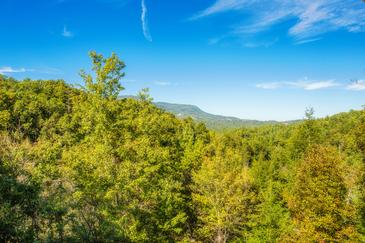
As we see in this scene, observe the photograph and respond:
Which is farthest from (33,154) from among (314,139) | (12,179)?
(314,139)

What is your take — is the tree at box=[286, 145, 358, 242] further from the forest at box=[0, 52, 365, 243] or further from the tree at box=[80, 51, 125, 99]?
the tree at box=[80, 51, 125, 99]

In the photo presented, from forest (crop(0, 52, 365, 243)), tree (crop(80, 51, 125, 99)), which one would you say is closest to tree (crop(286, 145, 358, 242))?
forest (crop(0, 52, 365, 243))

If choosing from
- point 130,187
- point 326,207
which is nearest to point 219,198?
point 326,207

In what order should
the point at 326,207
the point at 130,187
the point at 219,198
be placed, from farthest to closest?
the point at 219,198
the point at 326,207
the point at 130,187

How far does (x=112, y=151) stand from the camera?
1925cm

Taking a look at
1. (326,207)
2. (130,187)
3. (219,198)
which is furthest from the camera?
(219,198)

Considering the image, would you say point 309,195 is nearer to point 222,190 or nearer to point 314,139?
point 222,190

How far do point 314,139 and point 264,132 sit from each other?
416 ft

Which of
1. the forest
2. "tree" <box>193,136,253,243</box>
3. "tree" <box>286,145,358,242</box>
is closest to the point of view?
the forest

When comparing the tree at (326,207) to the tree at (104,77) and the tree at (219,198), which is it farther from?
the tree at (104,77)

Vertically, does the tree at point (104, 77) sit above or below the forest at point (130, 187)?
above

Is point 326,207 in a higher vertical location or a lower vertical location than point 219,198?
higher

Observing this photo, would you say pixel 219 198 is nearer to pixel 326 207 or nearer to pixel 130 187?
pixel 326 207

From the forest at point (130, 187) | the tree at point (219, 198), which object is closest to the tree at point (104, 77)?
the forest at point (130, 187)
